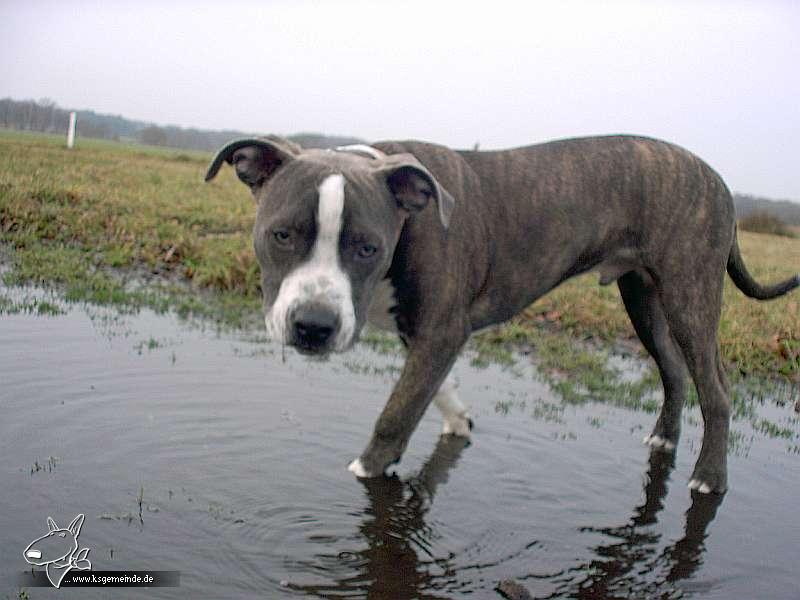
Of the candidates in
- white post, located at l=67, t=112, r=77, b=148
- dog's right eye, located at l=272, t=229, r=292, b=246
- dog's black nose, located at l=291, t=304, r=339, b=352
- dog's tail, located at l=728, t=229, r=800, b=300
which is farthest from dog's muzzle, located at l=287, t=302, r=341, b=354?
white post, located at l=67, t=112, r=77, b=148

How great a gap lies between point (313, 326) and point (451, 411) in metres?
1.86

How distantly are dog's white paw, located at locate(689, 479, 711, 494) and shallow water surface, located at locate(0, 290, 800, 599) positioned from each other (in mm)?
95

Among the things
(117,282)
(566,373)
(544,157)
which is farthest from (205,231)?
(544,157)

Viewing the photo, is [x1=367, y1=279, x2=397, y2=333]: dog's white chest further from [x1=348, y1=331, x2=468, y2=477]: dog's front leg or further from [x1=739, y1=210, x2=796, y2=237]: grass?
[x1=739, y1=210, x2=796, y2=237]: grass

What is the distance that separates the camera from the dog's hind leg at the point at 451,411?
5105 mm

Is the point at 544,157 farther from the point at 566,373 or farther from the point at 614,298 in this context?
the point at 614,298

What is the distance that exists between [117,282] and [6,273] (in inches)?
35.4

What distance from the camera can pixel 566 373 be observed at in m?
6.95

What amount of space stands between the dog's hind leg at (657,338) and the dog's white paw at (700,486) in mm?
627

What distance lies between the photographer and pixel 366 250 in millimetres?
3713

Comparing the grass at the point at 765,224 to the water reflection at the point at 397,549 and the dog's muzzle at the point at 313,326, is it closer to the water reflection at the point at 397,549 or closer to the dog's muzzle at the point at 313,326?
the water reflection at the point at 397,549

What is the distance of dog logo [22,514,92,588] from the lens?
306 cm

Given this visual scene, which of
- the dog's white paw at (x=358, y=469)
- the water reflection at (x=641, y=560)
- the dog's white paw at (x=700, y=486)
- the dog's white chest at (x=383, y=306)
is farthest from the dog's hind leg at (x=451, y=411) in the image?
the dog's white paw at (x=700, y=486)

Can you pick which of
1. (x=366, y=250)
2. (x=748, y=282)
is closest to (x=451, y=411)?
(x=366, y=250)
